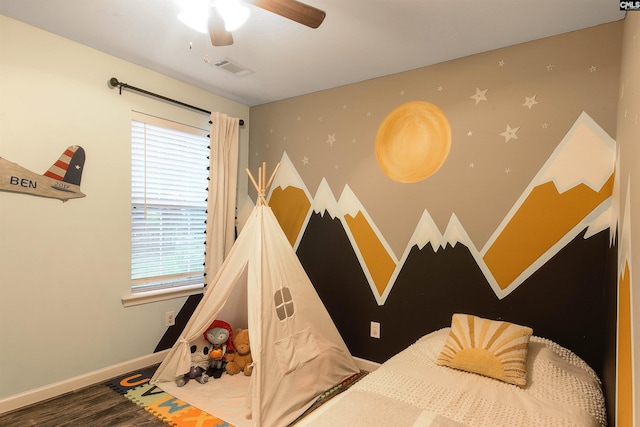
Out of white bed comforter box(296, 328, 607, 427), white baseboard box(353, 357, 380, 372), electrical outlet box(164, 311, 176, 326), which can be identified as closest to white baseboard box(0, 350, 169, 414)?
electrical outlet box(164, 311, 176, 326)

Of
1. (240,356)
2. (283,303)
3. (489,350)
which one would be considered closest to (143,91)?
(283,303)

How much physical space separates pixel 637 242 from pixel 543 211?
3.90 ft

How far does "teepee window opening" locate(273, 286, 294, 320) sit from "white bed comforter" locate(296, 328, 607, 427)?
2.51 ft

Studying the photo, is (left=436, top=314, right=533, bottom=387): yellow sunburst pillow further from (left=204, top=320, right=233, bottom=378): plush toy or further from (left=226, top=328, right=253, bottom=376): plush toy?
(left=204, top=320, right=233, bottom=378): plush toy

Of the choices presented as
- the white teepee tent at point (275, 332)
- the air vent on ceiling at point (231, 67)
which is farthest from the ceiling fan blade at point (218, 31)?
the white teepee tent at point (275, 332)

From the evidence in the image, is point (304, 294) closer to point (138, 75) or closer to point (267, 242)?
point (267, 242)

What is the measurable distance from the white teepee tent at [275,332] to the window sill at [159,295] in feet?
1.44

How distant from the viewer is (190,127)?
10.0 ft

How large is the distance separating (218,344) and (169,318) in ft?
1.67

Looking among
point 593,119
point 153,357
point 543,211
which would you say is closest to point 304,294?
point 153,357

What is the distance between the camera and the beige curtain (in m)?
3.09

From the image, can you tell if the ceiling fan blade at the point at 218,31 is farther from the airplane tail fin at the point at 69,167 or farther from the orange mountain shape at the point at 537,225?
the orange mountain shape at the point at 537,225

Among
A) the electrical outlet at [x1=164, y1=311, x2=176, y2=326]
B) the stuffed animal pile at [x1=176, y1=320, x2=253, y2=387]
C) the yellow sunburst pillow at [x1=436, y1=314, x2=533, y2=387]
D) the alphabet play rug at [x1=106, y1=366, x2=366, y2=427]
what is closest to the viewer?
the yellow sunburst pillow at [x1=436, y1=314, x2=533, y2=387]

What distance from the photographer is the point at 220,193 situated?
315 centimetres
